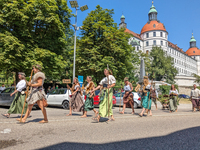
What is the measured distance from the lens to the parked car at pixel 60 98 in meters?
14.4

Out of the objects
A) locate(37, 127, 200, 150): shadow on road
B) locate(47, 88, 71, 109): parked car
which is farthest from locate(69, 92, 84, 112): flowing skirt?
locate(47, 88, 71, 109): parked car

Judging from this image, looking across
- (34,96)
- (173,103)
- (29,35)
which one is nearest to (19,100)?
(34,96)

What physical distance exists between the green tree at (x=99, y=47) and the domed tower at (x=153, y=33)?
225 feet

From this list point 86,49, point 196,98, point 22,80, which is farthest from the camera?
point 86,49

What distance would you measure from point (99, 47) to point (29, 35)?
9.43 meters

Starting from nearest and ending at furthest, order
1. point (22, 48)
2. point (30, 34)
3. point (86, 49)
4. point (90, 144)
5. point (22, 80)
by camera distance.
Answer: point (90, 144) < point (22, 80) < point (22, 48) < point (30, 34) < point (86, 49)

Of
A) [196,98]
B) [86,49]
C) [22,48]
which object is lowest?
[196,98]

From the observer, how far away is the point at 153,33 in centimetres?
9225

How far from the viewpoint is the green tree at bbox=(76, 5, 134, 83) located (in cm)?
2455

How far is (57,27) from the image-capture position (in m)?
19.8

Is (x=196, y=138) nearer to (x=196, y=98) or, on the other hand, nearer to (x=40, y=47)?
(x=196, y=98)

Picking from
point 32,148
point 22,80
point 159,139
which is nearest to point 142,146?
point 159,139

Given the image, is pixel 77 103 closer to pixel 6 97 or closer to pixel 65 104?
pixel 65 104

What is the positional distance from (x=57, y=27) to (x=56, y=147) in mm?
17327
